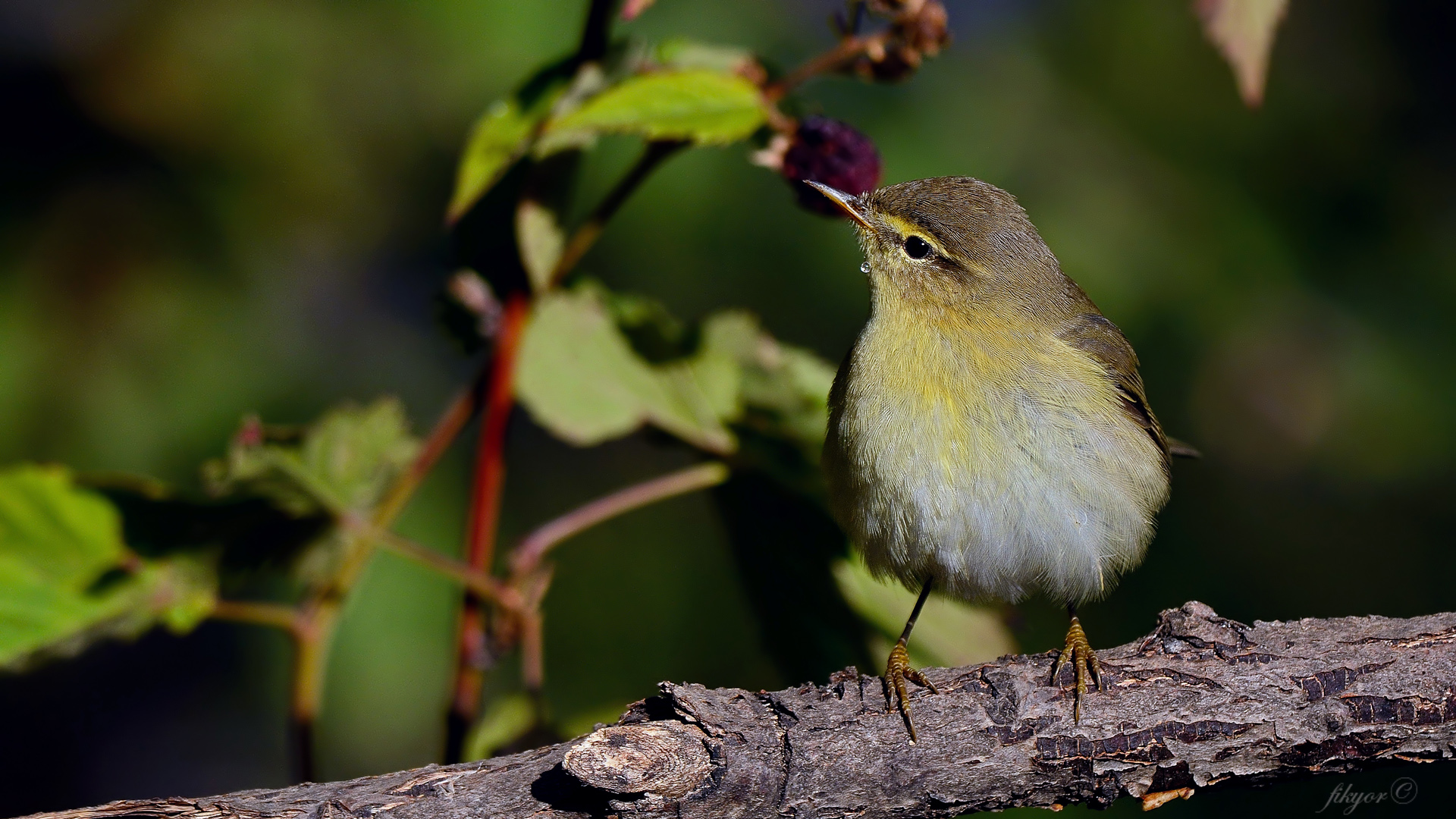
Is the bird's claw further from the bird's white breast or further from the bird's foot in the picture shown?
the bird's white breast

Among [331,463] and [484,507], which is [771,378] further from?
[331,463]

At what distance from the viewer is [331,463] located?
8.50 ft

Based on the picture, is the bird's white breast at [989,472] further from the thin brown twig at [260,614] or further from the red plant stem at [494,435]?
the thin brown twig at [260,614]

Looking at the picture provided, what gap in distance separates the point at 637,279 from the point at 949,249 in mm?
1985

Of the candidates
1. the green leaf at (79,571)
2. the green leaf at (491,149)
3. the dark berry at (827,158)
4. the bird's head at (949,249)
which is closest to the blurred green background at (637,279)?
the bird's head at (949,249)

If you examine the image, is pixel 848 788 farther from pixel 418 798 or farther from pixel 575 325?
pixel 575 325

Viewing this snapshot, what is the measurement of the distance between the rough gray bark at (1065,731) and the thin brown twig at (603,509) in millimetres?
596

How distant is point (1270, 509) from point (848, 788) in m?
3.53

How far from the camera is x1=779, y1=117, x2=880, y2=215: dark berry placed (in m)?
2.46

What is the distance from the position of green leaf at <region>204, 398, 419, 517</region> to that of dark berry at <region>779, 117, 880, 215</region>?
1.05 m

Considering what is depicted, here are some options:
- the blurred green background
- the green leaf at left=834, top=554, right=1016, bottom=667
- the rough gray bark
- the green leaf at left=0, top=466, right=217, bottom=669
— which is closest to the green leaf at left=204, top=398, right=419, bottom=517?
the green leaf at left=0, top=466, right=217, bottom=669

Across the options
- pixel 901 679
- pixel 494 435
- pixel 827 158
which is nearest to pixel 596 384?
pixel 494 435

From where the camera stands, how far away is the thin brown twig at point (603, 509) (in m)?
2.60

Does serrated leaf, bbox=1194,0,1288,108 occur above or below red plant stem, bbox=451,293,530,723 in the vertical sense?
above
